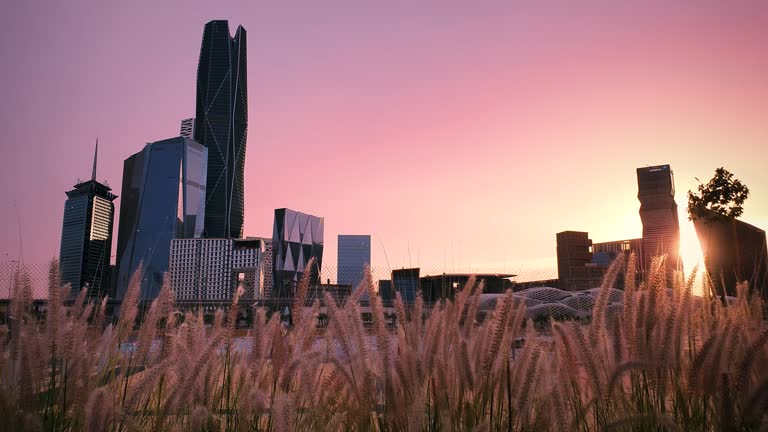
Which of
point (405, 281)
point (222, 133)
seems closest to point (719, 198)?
point (405, 281)

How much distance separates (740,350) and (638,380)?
39cm

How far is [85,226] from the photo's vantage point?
5463 inches

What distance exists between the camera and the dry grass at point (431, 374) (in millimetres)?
1556

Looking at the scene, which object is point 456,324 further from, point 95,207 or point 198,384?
point 95,207

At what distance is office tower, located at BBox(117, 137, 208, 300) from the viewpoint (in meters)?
143

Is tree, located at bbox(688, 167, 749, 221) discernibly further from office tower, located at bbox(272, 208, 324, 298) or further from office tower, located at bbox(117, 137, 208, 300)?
office tower, located at bbox(272, 208, 324, 298)

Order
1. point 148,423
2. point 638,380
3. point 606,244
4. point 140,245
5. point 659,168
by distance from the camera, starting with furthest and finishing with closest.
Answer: point 606,244
point 140,245
point 659,168
point 148,423
point 638,380

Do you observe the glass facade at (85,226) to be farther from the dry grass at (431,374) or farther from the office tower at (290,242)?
the dry grass at (431,374)

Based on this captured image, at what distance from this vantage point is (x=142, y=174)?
484ft

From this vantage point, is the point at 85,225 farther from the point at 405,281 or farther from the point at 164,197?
the point at 405,281

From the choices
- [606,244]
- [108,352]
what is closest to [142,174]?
[606,244]

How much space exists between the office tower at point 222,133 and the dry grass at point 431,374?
158 metres

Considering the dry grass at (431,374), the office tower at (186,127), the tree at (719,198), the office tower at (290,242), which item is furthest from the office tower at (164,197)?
the dry grass at (431,374)

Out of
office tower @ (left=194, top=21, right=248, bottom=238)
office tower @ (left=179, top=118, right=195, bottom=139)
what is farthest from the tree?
office tower @ (left=179, top=118, right=195, bottom=139)
